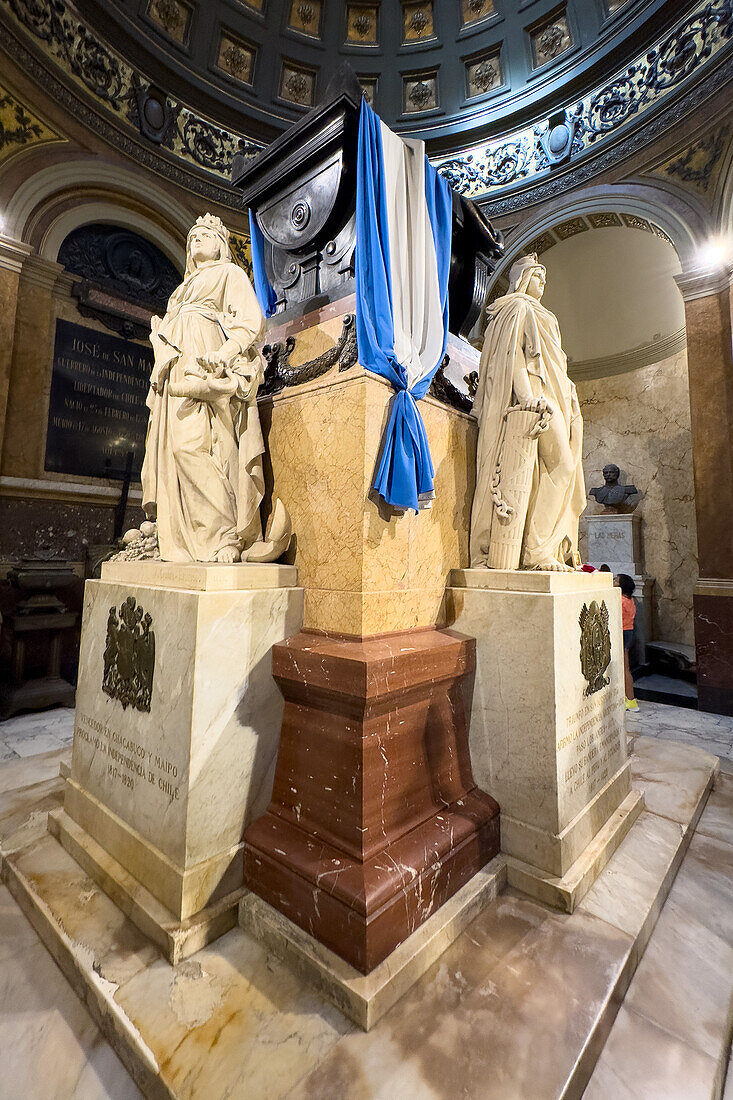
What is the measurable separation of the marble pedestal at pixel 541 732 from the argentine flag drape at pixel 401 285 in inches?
24.3

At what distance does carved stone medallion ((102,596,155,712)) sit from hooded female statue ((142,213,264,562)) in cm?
32

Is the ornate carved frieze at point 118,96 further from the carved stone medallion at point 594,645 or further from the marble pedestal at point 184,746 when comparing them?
the carved stone medallion at point 594,645

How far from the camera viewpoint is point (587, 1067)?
49.8 inches

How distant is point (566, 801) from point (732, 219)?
251 inches

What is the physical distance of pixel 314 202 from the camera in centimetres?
277

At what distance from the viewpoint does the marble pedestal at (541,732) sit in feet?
6.27

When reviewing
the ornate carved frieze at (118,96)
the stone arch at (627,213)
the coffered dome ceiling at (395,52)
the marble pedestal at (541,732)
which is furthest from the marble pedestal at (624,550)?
the ornate carved frieze at (118,96)

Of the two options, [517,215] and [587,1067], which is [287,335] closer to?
[587,1067]

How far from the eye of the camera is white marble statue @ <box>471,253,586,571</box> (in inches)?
93.9

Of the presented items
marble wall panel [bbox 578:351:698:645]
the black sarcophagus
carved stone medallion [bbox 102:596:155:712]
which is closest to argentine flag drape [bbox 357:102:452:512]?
the black sarcophagus

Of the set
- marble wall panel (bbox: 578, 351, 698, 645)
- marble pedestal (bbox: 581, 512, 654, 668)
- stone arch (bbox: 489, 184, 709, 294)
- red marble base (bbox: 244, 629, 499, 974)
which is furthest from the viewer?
marble wall panel (bbox: 578, 351, 698, 645)

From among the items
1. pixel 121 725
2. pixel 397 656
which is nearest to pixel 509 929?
pixel 397 656

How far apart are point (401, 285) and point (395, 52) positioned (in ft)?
29.1

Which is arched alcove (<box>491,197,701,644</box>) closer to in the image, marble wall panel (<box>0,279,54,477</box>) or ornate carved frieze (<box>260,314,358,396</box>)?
ornate carved frieze (<box>260,314,358,396</box>)
